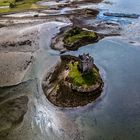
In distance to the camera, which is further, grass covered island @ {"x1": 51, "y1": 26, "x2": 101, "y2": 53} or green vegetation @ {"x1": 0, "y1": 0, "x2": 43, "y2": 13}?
green vegetation @ {"x1": 0, "y1": 0, "x2": 43, "y2": 13}

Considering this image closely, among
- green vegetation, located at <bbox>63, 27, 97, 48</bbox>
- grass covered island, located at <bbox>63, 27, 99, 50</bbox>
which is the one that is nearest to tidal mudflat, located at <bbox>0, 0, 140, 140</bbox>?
grass covered island, located at <bbox>63, 27, 99, 50</bbox>

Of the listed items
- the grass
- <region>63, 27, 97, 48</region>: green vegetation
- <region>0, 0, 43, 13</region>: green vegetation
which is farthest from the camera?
<region>0, 0, 43, 13</region>: green vegetation

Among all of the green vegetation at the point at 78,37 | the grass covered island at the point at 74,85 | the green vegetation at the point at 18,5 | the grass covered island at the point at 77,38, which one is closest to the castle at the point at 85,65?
the grass covered island at the point at 74,85

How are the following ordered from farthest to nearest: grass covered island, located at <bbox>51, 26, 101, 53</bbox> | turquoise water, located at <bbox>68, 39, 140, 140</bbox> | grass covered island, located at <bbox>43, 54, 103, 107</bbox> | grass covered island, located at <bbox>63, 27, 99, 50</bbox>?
grass covered island, located at <bbox>63, 27, 99, 50</bbox> < grass covered island, located at <bbox>51, 26, 101, 53</bbox> < grass covered island, located at <bbox>43, 54, 103, 107</bbox> < turquoise water, located at <bbox>68, 39, 140, 140</bbox>

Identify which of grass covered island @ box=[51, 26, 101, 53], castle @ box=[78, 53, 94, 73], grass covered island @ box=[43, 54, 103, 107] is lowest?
grass covered island @ box=[51, 26, 101, 53]

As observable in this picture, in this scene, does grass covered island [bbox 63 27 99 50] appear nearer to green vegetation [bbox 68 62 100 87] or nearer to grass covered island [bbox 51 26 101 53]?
grass covered island [bbox 51 26 101 53]

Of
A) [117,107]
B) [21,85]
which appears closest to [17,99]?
[21,85]

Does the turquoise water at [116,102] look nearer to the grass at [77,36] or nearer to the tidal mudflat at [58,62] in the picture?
the tidal mudflat at [58,62]

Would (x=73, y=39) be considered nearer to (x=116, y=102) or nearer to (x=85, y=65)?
(x=85, y=65)

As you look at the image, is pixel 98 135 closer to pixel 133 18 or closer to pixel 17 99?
pixel 17 99
